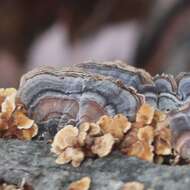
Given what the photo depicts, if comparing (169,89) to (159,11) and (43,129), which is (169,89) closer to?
(43,129)

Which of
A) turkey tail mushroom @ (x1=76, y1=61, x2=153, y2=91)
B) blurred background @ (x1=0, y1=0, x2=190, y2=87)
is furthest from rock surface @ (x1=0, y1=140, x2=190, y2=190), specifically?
blurred background @ (x1=0, y1=0, x2=190, y2=87)

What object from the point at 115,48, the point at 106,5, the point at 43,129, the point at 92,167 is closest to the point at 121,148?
the point at 92,167

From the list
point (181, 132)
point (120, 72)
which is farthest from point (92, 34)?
point (181, 132)

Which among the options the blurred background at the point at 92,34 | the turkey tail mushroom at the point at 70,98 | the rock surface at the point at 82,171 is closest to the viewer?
the rock surface at the point at 82,171

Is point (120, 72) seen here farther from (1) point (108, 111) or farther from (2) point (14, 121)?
(2) point (14, 121)

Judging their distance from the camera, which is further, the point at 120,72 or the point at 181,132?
the point at 120,72

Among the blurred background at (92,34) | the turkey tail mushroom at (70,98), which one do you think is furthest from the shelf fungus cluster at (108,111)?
the blurred background at (92,34)

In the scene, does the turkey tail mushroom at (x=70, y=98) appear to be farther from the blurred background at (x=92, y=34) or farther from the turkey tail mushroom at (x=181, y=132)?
the blurred background at (x=92, y=34)
